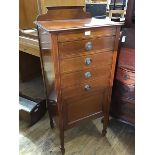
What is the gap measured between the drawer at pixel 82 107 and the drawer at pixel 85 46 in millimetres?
349

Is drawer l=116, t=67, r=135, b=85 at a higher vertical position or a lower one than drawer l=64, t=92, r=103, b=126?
higher

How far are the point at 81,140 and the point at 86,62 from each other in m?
0.76

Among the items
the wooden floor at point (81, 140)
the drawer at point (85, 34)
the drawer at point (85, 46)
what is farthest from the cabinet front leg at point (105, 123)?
the drawer at point (85, 34)

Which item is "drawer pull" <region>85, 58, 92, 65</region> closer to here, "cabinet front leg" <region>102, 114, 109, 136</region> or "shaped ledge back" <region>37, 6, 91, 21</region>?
"shaped ledge back" <region>37, 6, 91, 21</region>

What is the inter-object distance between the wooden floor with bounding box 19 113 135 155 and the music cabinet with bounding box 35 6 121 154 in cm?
15

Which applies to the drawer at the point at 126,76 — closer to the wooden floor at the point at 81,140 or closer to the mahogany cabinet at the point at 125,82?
the mahogany cabinet at the point at 125,82

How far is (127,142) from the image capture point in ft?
5.32

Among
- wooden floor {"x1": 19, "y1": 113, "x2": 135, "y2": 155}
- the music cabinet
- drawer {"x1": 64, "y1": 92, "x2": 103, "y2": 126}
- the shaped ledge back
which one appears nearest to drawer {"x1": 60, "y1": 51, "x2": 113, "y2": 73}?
the music cabinet

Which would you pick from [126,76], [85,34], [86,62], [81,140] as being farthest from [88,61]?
[81,140]

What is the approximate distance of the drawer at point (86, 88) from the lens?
1279mm

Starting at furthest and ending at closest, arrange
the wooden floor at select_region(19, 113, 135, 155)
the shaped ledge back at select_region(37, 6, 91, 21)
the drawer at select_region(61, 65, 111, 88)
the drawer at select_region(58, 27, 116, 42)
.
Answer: the wooden floor at select_region(19, 113, 135, 155) → the shaped ledge back at select_region(37, 6, 91, 21) → the drawer at select_region(61, 65, 111, 88) → the drawer at select_region(58, 27, 116, 42)

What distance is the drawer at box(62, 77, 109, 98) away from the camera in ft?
4.20
